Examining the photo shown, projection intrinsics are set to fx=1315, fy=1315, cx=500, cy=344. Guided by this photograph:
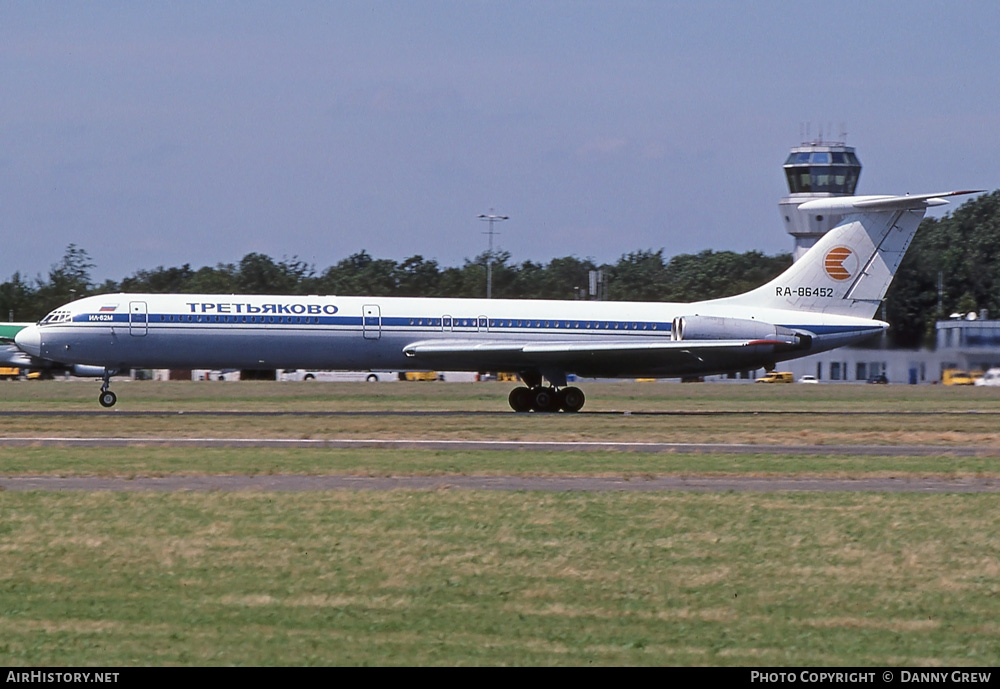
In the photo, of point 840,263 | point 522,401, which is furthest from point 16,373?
point 840,263

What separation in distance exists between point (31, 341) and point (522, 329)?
46.7 ft

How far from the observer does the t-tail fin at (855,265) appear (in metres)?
41.3

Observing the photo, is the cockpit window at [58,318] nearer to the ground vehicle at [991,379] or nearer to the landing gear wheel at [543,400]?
the landing gear wheel at [543,400]

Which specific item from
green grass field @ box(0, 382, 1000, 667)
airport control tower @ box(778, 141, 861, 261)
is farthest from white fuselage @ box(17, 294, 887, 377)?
airport control tower @ box(778, 141, 861, 261)

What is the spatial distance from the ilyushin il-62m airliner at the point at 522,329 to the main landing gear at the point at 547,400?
0.14 feet

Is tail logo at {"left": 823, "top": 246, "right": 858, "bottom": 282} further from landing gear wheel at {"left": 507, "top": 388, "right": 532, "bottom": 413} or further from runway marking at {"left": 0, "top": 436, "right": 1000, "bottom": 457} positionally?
runway marking at {"left": 0, "top": 436, "right": 1000, "bottom": 457}

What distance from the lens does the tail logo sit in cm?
4128

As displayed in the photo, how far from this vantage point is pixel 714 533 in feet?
46.4

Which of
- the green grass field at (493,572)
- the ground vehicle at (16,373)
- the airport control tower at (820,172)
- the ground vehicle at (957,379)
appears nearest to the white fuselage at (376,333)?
the green grass field at (493,572)

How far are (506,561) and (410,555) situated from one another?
0.95m
